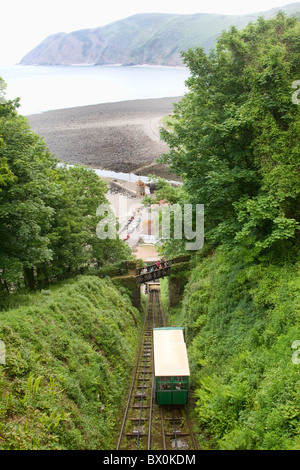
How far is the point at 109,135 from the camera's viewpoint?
8456cm

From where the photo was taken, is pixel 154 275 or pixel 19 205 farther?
pixel 154 275

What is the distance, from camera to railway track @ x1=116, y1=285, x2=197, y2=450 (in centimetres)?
1203

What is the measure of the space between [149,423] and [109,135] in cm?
8018

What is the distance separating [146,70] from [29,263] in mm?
208917

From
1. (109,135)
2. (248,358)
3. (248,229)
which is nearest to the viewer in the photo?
(248,358)

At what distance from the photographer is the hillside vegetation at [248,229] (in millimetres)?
9883

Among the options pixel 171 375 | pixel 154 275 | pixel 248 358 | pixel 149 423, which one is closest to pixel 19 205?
pixel 171 375

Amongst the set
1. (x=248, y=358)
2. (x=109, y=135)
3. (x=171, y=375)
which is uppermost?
(x=109, y=135)

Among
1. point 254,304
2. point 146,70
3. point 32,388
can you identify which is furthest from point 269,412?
point 146,70

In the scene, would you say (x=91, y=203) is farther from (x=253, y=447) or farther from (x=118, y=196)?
(x=118, y=196)

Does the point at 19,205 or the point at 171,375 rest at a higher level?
the point at 19,205

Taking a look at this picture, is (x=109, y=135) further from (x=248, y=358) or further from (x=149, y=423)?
(x=248, y=358)

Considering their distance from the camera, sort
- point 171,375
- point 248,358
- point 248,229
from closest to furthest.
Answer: point 248,358 < point 171,375 < point 248,229

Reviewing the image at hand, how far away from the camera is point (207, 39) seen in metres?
142
